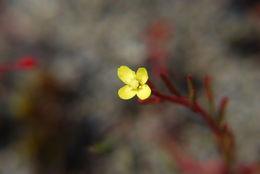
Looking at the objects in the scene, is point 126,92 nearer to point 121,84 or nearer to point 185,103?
point 185,103

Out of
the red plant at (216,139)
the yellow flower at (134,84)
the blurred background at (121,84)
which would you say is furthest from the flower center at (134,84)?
the blurred background at (121,84)

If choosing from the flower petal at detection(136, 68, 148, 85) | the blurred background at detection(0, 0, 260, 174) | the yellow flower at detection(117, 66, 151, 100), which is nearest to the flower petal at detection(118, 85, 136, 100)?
the yellow flower at detection(117, 66, 151, 100)

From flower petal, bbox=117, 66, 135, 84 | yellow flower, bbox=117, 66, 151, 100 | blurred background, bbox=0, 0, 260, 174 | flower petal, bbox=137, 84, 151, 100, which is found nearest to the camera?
flower petal, bbox=137, 84, 151, 100

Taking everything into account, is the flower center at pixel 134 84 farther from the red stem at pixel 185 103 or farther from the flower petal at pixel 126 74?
the red stem at pixel 185 103

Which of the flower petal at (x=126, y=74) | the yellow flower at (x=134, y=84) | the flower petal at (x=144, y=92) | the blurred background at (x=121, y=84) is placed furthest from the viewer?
the blurred background at (x=121, y=84)

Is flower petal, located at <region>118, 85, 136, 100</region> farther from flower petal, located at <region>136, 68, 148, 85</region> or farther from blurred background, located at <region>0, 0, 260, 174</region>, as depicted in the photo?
blurred background, located at <region>0, 0, 260, 174</region>

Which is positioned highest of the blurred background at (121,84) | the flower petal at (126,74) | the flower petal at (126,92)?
the blurred background at (121,84)
